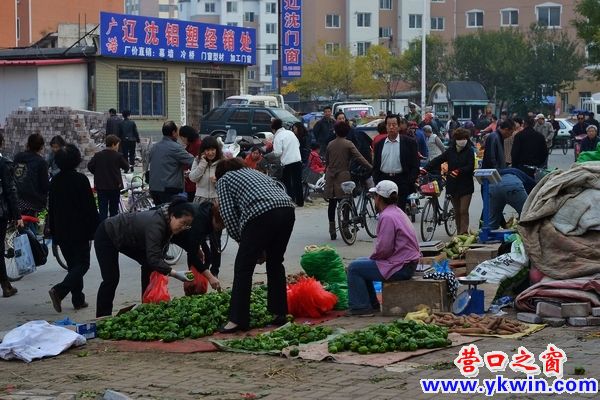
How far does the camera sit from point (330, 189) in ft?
60.0

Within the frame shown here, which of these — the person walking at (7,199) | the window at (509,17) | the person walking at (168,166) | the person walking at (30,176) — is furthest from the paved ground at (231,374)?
the window at (509,17)

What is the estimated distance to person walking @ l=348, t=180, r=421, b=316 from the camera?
11320mm

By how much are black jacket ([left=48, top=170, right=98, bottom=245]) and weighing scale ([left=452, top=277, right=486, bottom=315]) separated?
4.11 meters

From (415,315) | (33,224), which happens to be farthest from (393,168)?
(415,315)

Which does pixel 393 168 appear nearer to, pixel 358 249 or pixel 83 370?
pixel 358 249

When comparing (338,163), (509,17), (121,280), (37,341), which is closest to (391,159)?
(338,163)

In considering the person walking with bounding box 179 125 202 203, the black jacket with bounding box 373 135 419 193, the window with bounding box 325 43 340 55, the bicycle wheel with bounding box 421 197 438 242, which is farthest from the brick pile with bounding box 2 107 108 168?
the window with bounding box 325 43 340 55

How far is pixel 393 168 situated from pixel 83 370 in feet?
28.6

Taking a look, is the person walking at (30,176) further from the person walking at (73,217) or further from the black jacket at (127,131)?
the black jacket at (127,131)

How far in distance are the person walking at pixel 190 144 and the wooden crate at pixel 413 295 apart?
19.3 feet

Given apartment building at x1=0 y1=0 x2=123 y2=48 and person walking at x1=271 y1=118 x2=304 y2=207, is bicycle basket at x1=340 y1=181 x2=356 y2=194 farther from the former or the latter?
apartment building at x1=0 y1=0 x2=123 y2=48

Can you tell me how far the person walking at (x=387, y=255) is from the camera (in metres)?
11.3

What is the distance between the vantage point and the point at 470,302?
1126cm

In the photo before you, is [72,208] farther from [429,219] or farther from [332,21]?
[332,21]
